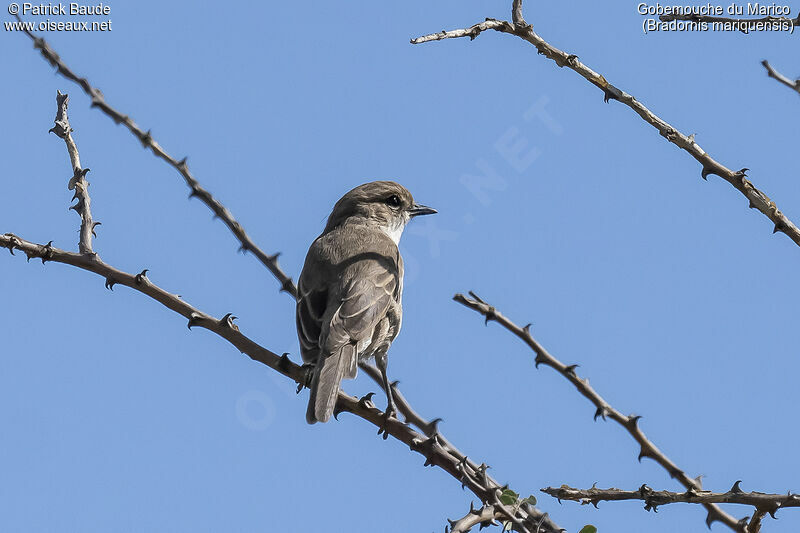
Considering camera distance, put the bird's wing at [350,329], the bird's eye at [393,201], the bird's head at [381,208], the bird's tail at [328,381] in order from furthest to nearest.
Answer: the bird's eye at [393,201] < the bird's head at [381,208] < the bird's wing at [350,329] < the bird's tail at [328,381]

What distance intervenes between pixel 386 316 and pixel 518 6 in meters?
3.34

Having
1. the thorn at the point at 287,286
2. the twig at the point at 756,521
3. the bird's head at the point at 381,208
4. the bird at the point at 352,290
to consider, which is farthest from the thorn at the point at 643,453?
the bird's head at the point at 381,208

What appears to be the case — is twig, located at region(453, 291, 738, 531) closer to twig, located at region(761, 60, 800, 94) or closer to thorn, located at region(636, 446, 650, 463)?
thorn, located at region(636, 446, 650, 463)

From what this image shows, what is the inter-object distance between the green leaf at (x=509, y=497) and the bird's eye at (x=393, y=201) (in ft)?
19.1

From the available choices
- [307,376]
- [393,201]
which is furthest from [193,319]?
[393,201]

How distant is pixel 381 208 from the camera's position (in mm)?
8594

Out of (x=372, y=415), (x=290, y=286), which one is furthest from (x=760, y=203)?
(x=290, y=286)

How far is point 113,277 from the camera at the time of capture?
439cm

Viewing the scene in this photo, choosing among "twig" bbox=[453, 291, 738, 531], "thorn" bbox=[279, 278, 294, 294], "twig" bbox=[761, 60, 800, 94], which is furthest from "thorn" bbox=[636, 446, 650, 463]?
"thorn" bbox=[279, 278, 294, 294]

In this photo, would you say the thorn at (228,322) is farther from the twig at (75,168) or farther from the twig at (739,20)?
the twig at (739,20)

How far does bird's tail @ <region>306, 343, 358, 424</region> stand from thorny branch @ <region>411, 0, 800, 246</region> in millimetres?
2259

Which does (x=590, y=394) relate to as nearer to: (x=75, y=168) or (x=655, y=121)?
(x=655, y=121)

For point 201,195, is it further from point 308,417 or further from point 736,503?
point 736,503

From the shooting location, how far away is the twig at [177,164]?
4497 millimetres
